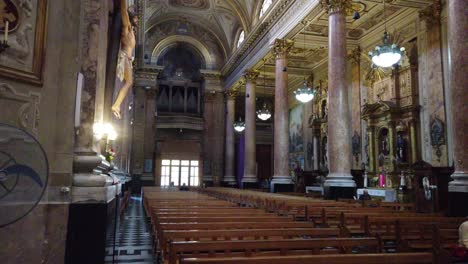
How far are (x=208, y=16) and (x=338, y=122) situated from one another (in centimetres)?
1470

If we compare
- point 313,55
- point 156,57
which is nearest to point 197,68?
point 156,57

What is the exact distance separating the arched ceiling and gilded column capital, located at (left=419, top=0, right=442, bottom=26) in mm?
9029

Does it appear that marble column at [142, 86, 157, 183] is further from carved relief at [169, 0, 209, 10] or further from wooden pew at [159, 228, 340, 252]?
wooden pew at [159, 228, 340, 252]

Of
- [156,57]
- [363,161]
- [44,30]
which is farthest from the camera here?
[156,57]

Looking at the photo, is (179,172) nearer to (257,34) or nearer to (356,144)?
(257,34)

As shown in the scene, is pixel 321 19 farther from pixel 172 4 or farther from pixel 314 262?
pixel 314 262

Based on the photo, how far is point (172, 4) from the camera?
2056cm

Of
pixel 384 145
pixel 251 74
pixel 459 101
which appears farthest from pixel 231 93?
pixel 459 101

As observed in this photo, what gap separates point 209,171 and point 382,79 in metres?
12.2

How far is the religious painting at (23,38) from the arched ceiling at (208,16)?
1596 cm

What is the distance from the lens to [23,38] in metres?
3.13

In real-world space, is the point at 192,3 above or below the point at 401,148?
above

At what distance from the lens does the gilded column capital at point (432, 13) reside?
10.7m

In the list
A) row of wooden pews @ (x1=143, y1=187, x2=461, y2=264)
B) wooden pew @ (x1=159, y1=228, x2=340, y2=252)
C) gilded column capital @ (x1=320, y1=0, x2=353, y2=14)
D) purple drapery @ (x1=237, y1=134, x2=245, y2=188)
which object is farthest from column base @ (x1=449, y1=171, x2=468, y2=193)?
purple drapery @ (x1=237, y1=134, x2=245, y2=188)
